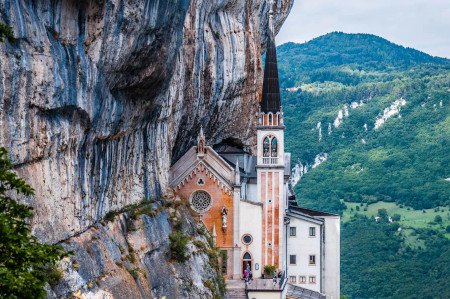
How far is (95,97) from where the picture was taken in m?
46.9

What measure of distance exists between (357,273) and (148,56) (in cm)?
8149

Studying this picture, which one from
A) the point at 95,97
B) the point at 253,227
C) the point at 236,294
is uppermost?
the point at 95,97

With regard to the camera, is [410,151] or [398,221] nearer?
[398,221]

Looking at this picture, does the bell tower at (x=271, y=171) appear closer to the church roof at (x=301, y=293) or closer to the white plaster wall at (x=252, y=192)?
the white plaster wall at (x=252, y=192)

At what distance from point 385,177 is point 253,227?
91.9 metres

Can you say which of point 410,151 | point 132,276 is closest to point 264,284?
point 132,276

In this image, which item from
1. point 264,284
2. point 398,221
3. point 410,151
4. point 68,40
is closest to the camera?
point 68,40

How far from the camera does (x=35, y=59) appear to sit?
40.8 metres

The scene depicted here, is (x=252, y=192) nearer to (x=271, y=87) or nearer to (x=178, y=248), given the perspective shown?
(x=271, y=87)

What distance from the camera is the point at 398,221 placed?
15162 cm

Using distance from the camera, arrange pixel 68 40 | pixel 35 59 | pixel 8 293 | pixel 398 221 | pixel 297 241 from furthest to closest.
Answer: pixel 398 221, pixel 297 241, pixel 68 40, pixel 35 59, pixel 8 293

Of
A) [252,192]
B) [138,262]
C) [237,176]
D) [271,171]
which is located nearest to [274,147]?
[271,171]

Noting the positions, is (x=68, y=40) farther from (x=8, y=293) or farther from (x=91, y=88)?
(x=8, y=293)

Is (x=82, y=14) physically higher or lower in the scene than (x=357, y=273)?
higher
